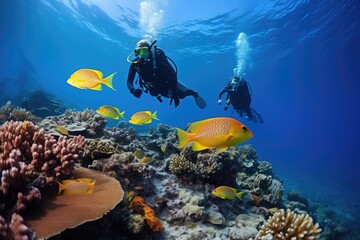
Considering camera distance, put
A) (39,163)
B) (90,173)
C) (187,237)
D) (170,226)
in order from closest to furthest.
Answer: (39,163) < (90,173) < (187,237) < (170,226)

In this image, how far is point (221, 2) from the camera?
28.6m

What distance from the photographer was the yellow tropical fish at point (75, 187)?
10.4ft

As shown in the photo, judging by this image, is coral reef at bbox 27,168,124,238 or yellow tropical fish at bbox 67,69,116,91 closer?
coral reef at bbox 27,168,124,238

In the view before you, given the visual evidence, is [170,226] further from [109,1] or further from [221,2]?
[109,1]

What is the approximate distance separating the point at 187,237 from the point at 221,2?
1145 inches

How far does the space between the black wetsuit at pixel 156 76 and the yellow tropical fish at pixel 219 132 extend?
4741mm

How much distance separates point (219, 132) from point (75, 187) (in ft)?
6.44

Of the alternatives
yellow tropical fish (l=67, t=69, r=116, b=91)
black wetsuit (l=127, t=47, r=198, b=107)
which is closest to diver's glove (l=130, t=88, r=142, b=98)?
black wetsuit (l=127, t=47, r=198, b=107)

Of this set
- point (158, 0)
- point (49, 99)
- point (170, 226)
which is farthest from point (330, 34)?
point (170, 226)

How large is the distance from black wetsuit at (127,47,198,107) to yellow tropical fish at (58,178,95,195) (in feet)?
15.1

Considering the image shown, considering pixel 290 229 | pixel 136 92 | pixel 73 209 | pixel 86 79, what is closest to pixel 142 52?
pixel 136 92

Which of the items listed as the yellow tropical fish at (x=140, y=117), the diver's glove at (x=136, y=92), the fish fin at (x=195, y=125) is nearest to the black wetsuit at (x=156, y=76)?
the diver's glove at (x=136, y=92)

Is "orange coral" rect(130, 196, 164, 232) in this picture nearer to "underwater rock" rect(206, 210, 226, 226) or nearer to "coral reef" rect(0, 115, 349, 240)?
"coral reef" rect(0, 115, 349, 240)

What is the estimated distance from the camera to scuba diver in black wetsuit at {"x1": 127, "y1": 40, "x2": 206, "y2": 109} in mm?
7185
